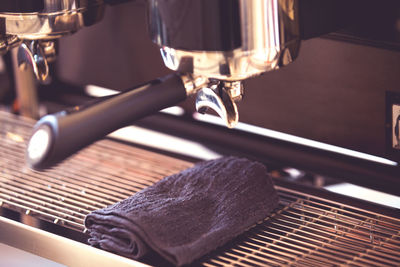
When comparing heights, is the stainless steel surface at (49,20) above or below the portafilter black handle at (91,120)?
above

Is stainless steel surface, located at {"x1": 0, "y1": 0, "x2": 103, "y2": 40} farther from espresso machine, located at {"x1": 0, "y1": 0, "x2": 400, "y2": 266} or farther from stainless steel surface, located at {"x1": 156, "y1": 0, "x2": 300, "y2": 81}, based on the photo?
stainless steel surface, located at {"x1": 156, "y1": 0, "x2": 300, "y2": 81}

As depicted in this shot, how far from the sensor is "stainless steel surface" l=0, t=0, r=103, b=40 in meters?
0.71

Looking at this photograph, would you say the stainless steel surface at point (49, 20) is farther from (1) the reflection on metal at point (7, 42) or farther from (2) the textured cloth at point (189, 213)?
(2) the textured cloth at point (189, 213)

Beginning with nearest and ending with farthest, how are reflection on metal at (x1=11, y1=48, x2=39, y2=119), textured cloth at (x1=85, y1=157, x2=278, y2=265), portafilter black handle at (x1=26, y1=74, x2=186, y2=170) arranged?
portafilter black handle at (x1=26, y1=74, x2=186, y2=170), textured cloth at (x1=85, y1=157, x2=278, y2=265), reflection on metal at (x1=11, y1=48, x2=39, y2=119)

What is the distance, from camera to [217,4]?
22.2 inches

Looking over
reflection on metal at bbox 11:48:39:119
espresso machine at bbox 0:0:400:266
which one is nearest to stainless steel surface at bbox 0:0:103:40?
espresso machine at bbox 0:0:400:266

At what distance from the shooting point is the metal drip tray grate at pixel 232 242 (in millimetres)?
675

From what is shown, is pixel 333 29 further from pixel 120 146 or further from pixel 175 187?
pixel 120 146

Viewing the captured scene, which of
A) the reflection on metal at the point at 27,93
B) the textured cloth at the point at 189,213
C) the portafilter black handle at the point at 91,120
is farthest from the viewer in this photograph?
the reflection on metal at the point at 27,93

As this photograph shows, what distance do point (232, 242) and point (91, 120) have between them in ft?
0.70

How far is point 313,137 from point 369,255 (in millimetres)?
208

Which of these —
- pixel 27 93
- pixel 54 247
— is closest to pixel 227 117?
pixel 54 247

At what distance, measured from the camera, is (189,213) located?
2.32 ft

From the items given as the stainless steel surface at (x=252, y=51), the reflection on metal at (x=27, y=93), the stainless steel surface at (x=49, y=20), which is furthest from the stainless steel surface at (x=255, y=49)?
the reflection on metal at (x=27, y=93)
